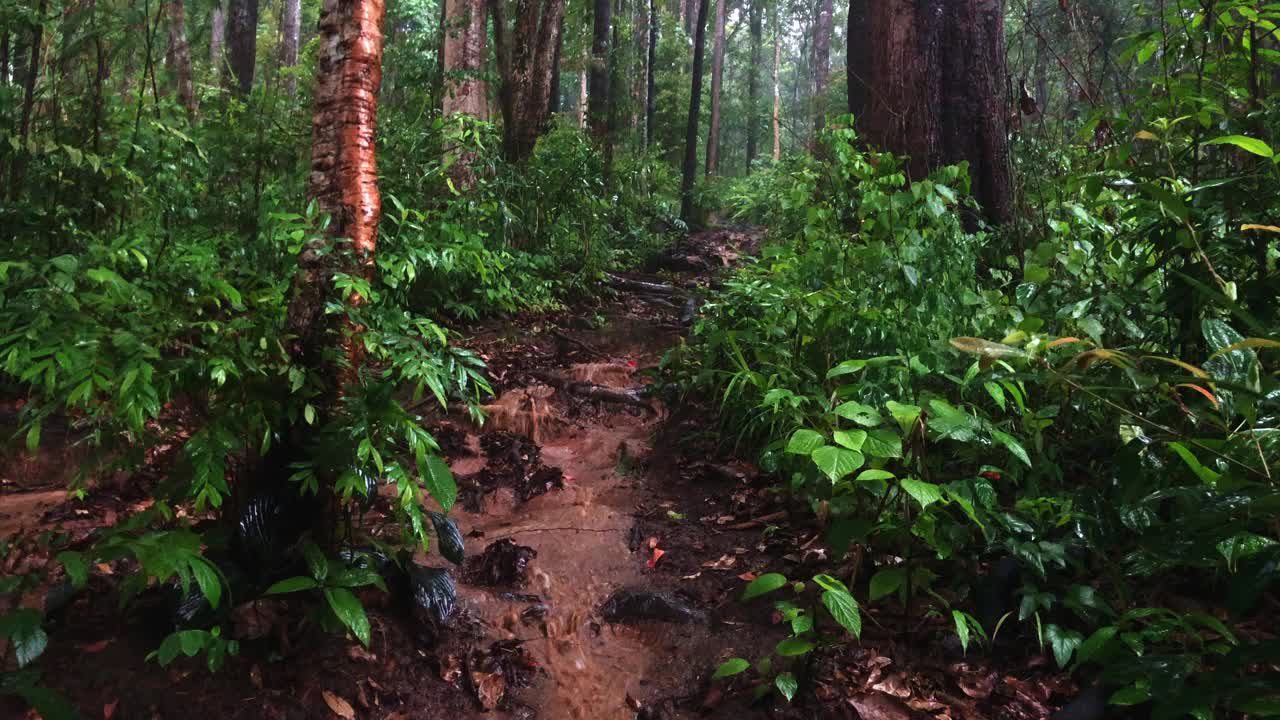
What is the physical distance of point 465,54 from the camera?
862cm

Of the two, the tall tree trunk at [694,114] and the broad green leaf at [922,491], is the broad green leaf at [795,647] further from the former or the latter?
the tall tree trunk at [694,114]

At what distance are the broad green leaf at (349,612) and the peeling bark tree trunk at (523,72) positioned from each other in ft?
22.7

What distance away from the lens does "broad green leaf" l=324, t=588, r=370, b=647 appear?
2.29 metres

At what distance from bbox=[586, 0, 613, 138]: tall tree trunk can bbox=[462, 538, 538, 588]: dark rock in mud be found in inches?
364

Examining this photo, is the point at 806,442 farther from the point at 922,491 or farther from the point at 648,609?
the point at 648,609

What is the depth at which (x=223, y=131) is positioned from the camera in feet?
17.7

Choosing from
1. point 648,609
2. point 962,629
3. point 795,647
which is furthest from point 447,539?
point 962,629

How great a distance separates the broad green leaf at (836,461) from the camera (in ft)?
7.60

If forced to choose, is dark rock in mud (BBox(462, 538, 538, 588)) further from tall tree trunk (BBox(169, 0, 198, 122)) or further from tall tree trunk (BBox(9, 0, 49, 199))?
tall tree trunk (BBox(169, 0, 198, 122))

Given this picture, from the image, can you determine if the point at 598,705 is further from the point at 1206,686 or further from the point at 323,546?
the point at 1206,686

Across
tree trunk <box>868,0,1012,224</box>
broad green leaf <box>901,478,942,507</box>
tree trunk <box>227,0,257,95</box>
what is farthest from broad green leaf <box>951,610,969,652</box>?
tree trunk <box>227,0,257,95</box>

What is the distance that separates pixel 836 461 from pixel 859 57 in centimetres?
516

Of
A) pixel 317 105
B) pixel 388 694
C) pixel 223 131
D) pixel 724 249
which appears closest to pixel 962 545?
pixel 388 694

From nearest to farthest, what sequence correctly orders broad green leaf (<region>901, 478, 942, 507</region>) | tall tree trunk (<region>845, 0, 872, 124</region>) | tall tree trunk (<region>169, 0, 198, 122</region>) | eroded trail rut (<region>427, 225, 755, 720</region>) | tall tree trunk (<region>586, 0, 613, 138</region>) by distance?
broad green leaf (<region>901, 478, 942, 507</region>), eroded trail rut (<region>427, 225, 755, 720</region>), tall tree trunk (<region>845, 0, 872, 124</region>), tall tree trunk (<region>169, 0, 198, 122</region>), tall tree trunk (<region>586, 0, 613, 138</region>)
